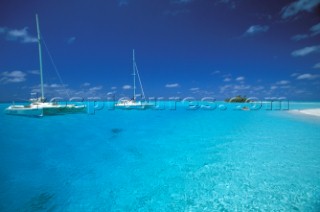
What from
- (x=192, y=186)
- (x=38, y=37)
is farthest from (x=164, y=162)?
(x=38, y=37)

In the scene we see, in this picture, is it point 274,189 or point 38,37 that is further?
point 38,37

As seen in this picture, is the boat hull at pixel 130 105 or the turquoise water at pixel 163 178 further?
the boat hull at pixel 130 105

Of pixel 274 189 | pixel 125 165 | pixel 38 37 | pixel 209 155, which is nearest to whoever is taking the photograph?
pixel 274 189

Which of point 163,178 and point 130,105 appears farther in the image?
point 130,105

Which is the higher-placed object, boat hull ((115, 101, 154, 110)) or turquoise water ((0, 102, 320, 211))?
boat hull ((115, 101, 154, 110))

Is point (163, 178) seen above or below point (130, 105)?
below

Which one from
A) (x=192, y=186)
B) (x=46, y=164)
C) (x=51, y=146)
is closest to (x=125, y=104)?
(x=51, y=146)

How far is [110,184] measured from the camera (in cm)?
579

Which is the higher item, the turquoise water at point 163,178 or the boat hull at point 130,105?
the boat hull at point 130,105

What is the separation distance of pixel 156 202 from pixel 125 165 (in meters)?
3.15

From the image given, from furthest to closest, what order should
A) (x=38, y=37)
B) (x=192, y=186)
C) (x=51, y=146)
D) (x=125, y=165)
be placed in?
(x=38, y=37)
(x=51, y=146)
(x=125, y=165)
(x=192, y=186)

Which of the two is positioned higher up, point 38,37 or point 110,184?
→ point 38,37

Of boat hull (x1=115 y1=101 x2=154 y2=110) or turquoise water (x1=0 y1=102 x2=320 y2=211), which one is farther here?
boat hull (x1=115 y1=101 x2=154 y2=110)

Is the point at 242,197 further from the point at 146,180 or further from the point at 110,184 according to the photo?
the point at 110,184
